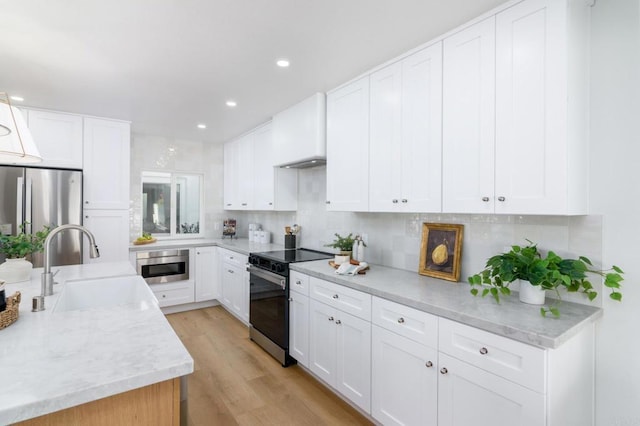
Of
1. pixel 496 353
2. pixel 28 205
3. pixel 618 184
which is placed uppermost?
pixel 618 184

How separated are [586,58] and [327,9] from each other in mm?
1344

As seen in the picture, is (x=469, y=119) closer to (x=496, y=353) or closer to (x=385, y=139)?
(x=385, y=139)

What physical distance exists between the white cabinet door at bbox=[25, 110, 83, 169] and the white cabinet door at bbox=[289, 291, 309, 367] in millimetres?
2970

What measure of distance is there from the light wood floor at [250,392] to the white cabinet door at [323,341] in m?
0.19

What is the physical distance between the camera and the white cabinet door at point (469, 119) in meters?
1.71

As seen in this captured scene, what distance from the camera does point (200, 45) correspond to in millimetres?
2074

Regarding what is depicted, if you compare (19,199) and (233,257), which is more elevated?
(19,199)

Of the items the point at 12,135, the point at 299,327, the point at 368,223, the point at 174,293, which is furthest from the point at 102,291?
the point at 174,293

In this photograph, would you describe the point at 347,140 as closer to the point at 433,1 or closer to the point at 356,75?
the point at 356,75

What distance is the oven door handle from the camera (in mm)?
2811

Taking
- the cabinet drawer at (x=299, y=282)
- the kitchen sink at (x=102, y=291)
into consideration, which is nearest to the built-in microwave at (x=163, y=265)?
the kitchen sink at (x=102, y=291)

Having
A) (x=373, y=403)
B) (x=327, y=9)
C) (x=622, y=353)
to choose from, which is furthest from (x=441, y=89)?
(x=373, y=403)

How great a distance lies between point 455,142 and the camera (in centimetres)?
186

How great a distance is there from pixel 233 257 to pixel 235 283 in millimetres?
331
